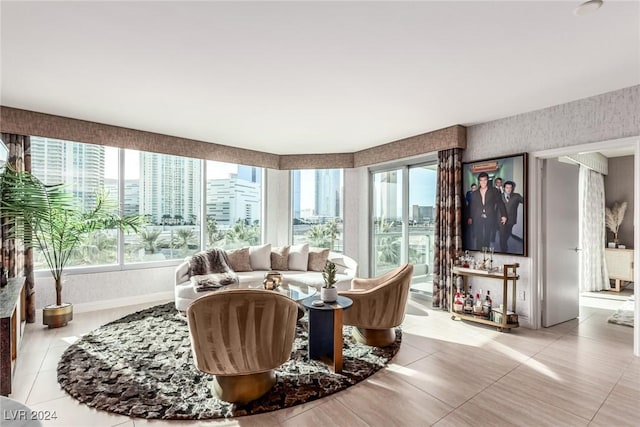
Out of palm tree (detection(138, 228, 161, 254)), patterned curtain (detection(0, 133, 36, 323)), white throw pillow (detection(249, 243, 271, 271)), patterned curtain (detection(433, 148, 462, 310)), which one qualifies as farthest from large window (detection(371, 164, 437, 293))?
patterned curtain (detection(0, 133, 36, 323))

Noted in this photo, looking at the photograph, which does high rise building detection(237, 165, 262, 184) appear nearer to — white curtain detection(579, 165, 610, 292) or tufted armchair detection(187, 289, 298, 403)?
tufted armchair detection(187, 289, 298, 403)

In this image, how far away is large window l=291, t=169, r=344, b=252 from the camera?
21.0 feet

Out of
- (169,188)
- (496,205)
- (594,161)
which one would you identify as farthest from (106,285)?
(594,161)

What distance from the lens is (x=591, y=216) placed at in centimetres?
602

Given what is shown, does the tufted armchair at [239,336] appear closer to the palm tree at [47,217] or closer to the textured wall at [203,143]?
the palm tree at [47,217]

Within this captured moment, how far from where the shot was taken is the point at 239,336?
2146 mm

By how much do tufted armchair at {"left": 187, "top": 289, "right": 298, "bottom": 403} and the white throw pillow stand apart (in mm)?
3169

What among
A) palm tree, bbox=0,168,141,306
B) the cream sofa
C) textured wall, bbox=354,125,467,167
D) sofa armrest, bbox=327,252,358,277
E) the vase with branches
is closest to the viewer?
palm tree, bbox=0,168,141,306

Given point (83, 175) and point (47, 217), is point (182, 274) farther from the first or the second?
point (83, 175)

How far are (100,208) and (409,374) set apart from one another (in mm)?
4115

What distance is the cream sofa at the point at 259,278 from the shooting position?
421 centimetres

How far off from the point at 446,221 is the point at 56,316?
5.10 metres

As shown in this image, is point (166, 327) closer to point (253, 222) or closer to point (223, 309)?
point (223, 309)

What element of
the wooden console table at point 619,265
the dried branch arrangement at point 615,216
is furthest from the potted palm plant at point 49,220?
the dried branch arrangement at point 615,216
